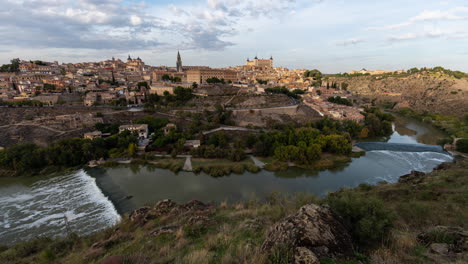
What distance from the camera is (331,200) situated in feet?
17.6

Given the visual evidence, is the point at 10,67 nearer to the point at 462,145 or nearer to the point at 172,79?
the point at 172,79

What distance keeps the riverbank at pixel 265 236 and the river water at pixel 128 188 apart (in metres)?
3.67

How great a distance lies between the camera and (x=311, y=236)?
3.42m

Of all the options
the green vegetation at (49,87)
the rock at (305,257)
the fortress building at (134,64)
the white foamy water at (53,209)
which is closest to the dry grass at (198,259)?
the rock at (305,257)

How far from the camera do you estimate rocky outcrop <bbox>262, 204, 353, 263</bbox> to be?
3188 mm

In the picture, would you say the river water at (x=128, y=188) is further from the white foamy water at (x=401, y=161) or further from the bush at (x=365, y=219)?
the bush at (x=365, y=219)

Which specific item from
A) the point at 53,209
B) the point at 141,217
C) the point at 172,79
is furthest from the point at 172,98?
the point at 141,217

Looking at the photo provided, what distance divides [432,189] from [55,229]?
1876cm

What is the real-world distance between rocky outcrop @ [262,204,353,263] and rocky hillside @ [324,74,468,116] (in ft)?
152

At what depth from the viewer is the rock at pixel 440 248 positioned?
11.4 ft

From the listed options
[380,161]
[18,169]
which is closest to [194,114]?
[18,169]

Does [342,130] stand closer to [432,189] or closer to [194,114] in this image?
[432,189]

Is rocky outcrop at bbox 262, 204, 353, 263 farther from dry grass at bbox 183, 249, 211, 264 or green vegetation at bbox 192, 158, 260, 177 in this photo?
green vegetation at bbox 192, 158, 260, 177

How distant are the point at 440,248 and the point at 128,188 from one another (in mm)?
15479
